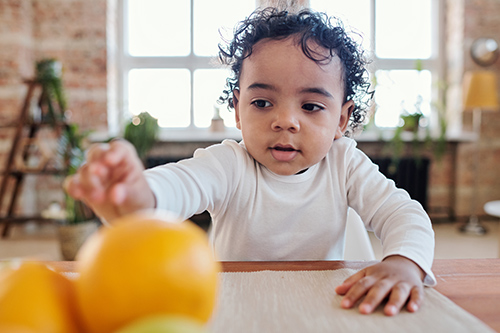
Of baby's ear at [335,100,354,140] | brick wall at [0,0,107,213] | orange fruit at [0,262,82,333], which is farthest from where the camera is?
brick wall at [0,0,107,213]

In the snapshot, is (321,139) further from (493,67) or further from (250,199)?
(493,67)

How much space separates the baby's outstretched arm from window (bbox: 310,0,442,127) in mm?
4402

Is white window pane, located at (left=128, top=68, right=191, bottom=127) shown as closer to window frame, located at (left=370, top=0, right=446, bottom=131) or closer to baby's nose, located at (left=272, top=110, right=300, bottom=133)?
window frame, located at (left=370, top=0, right=446, bottom=131)

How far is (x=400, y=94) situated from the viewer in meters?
4.54

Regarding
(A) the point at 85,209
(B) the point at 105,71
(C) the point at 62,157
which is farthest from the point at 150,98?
(A) the point at 85,209

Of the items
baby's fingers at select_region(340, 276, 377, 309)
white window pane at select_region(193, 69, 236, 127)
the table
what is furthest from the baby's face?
white window pane at select_region(193, 69, 236, 127)

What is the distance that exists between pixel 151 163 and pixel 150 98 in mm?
811

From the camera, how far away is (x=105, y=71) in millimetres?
4258

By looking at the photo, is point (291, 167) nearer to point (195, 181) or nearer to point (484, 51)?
point (195, 181)

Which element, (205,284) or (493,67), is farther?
(493,67)

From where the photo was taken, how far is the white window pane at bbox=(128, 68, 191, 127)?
463 centimetres

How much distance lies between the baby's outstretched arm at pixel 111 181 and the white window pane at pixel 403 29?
463cm

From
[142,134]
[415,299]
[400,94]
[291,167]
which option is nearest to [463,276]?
[415,299]

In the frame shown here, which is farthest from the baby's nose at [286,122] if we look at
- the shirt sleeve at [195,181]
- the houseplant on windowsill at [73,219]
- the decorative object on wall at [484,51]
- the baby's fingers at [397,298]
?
the decorative object on wall at [484,51]
